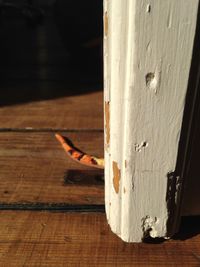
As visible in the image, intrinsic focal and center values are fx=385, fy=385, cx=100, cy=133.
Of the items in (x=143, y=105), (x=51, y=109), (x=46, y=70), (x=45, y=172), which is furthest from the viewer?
(x=46, y=70)

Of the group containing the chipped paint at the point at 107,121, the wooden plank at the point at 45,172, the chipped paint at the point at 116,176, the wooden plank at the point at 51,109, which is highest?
the chipped paint at the point at 107,121

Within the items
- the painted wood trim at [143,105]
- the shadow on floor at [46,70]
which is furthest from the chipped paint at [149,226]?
the shadow on floor at [46,70]

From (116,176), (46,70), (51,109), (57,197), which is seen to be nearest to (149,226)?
(116,176)

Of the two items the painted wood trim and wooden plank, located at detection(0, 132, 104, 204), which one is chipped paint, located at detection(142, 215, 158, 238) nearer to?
the painted wood trim

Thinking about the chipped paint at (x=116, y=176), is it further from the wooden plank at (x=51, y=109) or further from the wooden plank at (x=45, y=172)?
the wooden plank at (x=51, y=109)

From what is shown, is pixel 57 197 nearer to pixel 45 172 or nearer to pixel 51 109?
pixel 45 172

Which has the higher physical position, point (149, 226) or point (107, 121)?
point (107, 121)

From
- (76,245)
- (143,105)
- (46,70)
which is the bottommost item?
(46,70)
